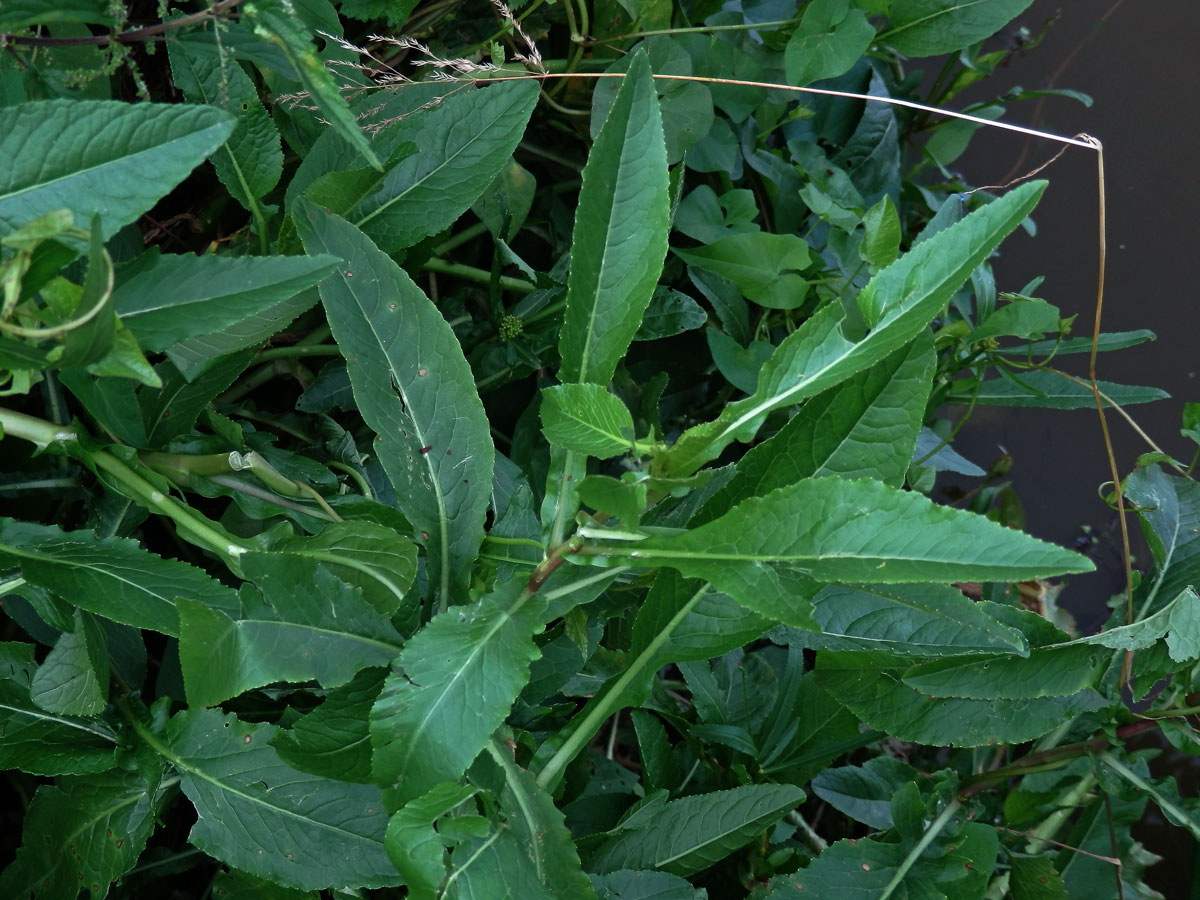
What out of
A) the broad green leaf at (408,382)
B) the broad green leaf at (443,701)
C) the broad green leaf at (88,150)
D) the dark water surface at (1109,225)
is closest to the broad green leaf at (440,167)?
the broad green leaf at (408,382)

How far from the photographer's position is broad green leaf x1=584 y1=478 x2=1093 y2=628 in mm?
427

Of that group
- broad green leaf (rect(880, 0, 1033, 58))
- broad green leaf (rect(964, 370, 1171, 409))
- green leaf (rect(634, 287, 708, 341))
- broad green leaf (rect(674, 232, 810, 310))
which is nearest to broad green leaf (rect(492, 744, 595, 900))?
green leaf (rect(634, 287, 708, 341))

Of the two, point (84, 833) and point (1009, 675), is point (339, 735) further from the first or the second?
point (1009, 675)

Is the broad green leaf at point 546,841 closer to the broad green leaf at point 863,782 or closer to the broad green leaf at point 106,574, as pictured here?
the broad green leaf at point 106,574

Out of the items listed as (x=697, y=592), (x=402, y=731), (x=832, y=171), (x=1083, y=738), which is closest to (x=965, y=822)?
(x=1083, y=738)

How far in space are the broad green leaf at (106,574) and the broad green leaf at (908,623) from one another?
1.28 feet

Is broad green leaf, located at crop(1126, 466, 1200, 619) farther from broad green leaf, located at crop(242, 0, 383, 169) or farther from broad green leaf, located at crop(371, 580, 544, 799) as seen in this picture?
broad green leaf, located at crop(242, 0, 383, 169)

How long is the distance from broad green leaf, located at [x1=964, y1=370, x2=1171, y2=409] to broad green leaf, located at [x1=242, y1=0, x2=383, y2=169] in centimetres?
79

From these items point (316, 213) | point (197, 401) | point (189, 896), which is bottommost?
point (189, 896)

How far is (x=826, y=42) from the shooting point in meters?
0.92

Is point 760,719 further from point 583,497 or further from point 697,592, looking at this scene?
point 583,497

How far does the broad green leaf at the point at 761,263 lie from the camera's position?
3.04 feet

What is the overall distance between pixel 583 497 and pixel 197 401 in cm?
31

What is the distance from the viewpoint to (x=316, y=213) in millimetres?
591
